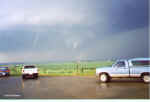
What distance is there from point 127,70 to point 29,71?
3.80 meters

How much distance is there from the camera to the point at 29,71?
7.41m

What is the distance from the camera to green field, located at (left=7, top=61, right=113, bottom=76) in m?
6.95

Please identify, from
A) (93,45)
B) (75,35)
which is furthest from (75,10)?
(93,45)

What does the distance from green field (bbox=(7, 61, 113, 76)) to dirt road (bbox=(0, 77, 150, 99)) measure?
198mm

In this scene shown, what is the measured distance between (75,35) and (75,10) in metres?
0.90

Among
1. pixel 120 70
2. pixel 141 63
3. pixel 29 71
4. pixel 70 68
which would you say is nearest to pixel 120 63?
pixel 120 70

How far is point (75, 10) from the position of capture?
6.95 m

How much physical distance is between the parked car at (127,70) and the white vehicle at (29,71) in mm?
2417

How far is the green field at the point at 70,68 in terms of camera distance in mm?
6949

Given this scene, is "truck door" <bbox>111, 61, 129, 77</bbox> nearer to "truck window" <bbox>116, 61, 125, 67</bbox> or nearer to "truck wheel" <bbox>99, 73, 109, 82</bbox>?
"truck window" <bbox>116, 61, 125, 67</bbox>

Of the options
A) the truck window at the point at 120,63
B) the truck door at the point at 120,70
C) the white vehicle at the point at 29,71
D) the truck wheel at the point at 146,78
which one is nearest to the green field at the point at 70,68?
the white vehicle at the point at 29,71

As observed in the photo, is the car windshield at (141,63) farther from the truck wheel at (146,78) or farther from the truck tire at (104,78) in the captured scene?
the truck tire at (104,78)

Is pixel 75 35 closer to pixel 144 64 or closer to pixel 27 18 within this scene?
pixel 27 18

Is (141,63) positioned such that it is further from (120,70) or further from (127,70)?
(120,70)
